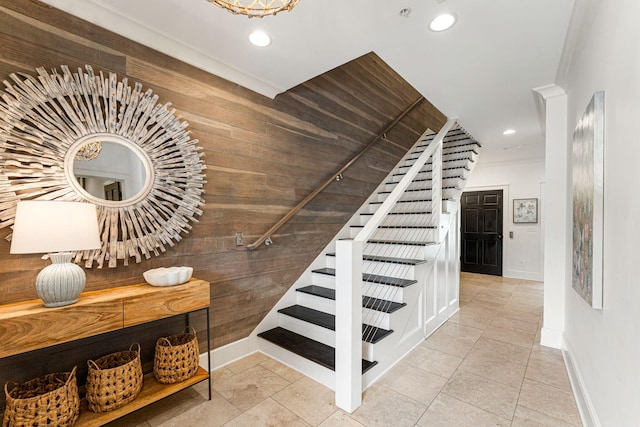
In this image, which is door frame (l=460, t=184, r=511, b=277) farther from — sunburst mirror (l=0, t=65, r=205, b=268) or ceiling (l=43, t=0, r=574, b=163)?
sunburst mirror (l=0, t=65, r=205, b=268)

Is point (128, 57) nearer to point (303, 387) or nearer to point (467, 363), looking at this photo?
point (303, 387)

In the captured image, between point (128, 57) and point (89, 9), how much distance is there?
11.4 inches

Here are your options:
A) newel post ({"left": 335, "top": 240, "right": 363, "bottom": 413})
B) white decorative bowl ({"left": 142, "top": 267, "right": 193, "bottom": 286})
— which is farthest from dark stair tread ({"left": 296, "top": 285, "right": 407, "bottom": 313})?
white decorative bowl ({"left": 142, "top": 267, "right": 193, "bottom": 286})

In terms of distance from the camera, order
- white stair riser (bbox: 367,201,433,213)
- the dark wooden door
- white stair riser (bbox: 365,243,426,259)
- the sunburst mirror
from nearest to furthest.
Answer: the sunburst mirror → white stair riser (bbox: 365,243,426,259) → white stair riser (bbox: 367,201,433,213) → the dark wooden door

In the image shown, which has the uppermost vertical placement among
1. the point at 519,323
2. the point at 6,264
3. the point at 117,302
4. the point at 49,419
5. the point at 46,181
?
the point at 46,181

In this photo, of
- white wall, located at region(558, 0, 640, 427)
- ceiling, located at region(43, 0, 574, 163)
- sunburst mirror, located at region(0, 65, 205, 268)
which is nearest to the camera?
white wall, located at region(558, 0, 640, 427)

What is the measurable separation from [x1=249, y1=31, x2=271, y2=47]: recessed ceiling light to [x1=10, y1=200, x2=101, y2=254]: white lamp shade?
144cm

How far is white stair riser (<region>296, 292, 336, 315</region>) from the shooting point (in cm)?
285

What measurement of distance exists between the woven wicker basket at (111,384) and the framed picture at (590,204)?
2.57 m

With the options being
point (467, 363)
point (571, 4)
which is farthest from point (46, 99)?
point (467, 363)

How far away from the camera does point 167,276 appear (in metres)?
1.92

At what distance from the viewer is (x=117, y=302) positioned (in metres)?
1.64

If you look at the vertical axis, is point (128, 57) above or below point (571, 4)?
below

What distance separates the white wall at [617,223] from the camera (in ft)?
3.73
